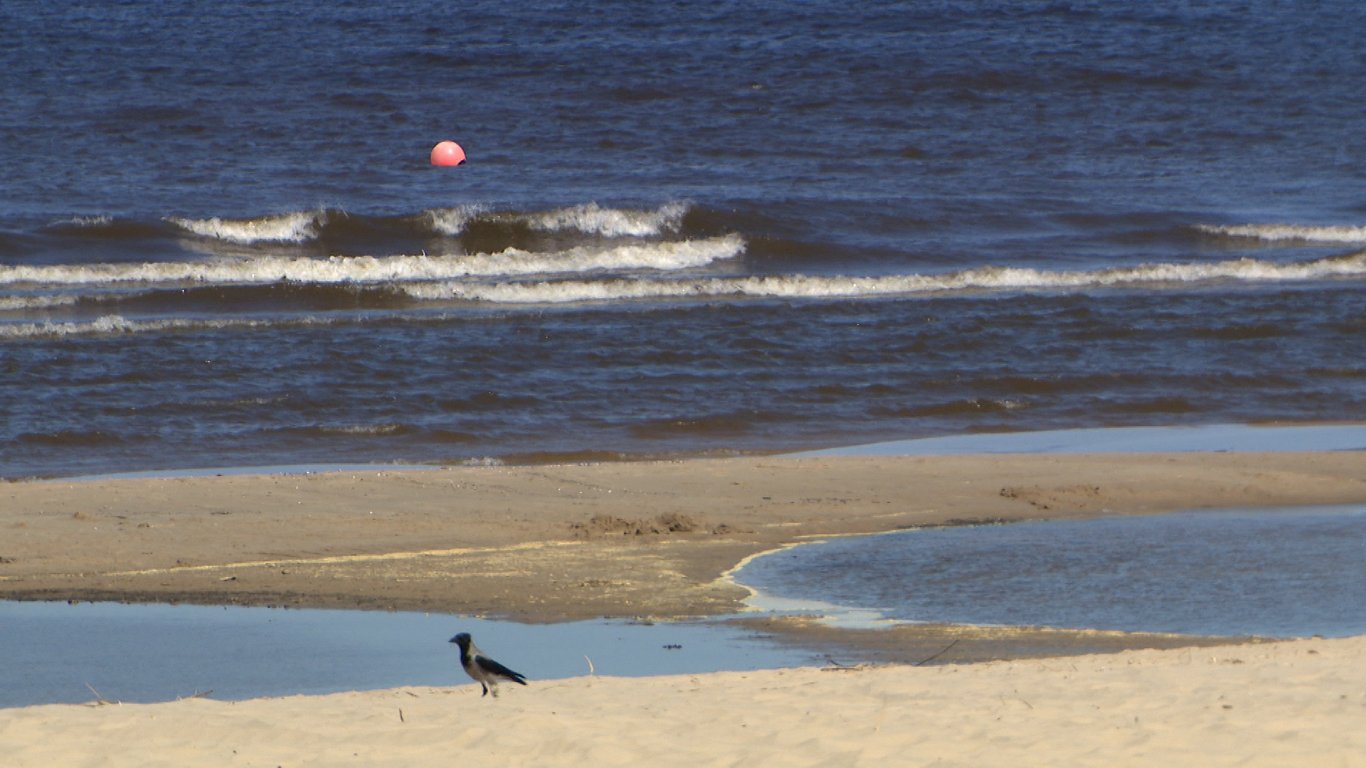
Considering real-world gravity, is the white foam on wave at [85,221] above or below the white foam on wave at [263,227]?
above

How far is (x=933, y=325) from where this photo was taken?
54.4 feet

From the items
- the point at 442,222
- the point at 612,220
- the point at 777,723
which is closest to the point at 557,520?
the point at 777,723

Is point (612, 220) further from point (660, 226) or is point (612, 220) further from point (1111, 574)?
point (1111, 574)

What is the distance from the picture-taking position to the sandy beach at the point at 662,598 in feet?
18.4

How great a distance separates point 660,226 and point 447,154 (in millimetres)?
5661

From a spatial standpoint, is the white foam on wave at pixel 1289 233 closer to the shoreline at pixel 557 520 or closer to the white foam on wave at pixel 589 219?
the white foam on wave at pixel 589 219

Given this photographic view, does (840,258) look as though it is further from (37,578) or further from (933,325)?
(37,578)

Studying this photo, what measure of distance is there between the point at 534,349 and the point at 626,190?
987cm

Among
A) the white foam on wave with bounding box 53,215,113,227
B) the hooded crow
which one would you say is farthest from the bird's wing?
the white foam on wave with bounding box 53,215,113,227

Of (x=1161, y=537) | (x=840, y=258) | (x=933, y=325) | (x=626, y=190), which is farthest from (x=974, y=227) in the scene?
(x=1161, y=537)

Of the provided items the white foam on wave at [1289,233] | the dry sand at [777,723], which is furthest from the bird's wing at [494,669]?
the white foam on wave at [1289,233]

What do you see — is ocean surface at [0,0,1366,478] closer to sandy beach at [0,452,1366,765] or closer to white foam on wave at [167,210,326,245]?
white foam on wave at [167,210,326,245]

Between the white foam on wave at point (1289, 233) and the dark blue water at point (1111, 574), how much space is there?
1352 centimetres

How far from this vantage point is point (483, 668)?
19.8ft
